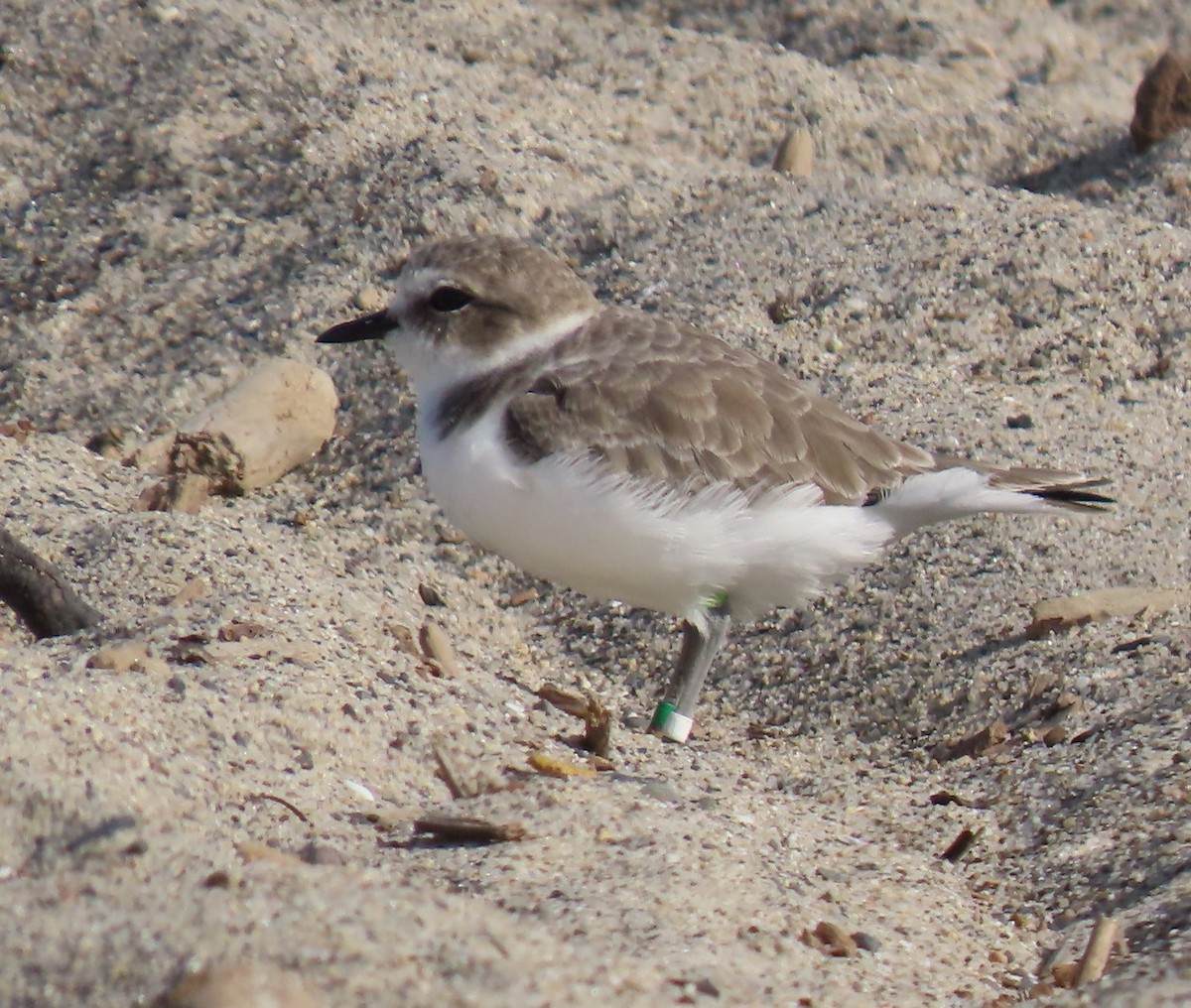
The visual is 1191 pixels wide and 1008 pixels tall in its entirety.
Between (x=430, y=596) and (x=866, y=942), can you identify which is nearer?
(x=866, y=942)

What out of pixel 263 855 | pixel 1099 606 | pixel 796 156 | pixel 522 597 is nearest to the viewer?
pixel 263 855

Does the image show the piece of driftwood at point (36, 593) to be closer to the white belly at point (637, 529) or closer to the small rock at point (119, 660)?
the small rock at point (119, 660)

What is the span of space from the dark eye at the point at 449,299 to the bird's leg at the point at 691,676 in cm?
93

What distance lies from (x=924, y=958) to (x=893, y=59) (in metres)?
5.12

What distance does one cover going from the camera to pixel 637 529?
3.71 m

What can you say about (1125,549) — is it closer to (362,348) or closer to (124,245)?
(362,348)

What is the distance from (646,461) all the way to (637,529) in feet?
0.54

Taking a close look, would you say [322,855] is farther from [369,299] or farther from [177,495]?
[369,299]

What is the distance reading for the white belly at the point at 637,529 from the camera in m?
3.70

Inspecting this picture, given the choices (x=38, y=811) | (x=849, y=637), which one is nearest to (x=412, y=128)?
Answer: (x=849, y=637)

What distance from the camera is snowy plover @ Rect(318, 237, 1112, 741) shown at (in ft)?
12.2

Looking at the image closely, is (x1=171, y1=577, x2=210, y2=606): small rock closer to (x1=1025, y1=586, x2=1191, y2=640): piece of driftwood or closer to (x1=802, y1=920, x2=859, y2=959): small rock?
(x1=802, y1=920, x2=859, y2=959): small rock

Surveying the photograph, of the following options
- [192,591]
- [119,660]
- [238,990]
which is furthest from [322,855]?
[192,591]

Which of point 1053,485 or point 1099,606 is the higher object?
point 1053,485
